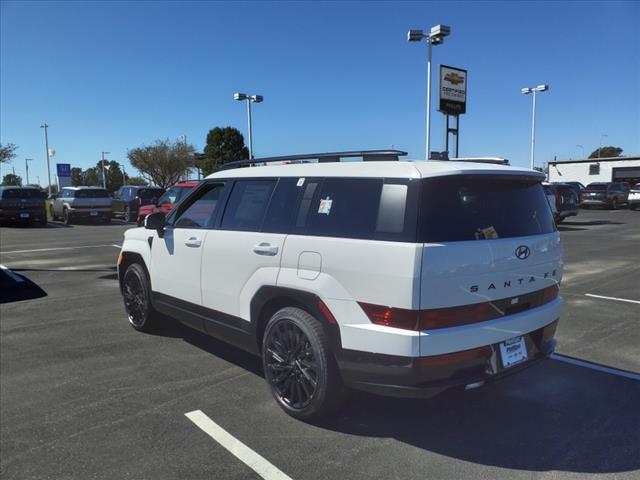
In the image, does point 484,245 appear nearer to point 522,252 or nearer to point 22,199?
point 522,252

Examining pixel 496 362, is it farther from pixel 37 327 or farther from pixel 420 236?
pixel 37 327

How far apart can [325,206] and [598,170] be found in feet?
188

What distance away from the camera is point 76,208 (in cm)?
2356

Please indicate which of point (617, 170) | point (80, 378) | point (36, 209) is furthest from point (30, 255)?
point (617, 170)

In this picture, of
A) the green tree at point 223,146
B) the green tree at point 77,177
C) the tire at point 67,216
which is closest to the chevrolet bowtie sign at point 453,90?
the tire at point 67,216

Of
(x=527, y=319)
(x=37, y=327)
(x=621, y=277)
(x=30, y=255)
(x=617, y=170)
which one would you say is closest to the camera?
(x=527, y=319)

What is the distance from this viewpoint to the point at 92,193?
79.5ft

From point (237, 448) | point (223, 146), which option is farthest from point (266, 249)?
point (223, 146)

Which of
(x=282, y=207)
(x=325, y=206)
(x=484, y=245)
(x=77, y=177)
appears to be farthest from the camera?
(x=77, y=177)

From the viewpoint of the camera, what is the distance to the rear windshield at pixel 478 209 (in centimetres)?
301

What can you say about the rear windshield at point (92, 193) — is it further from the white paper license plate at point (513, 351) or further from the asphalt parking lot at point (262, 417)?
the white paper license plate at point (513, 351)

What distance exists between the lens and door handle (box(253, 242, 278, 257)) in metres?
3.65

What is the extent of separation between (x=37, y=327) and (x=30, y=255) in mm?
7701

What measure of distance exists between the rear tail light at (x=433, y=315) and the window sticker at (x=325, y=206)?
0.71 m
